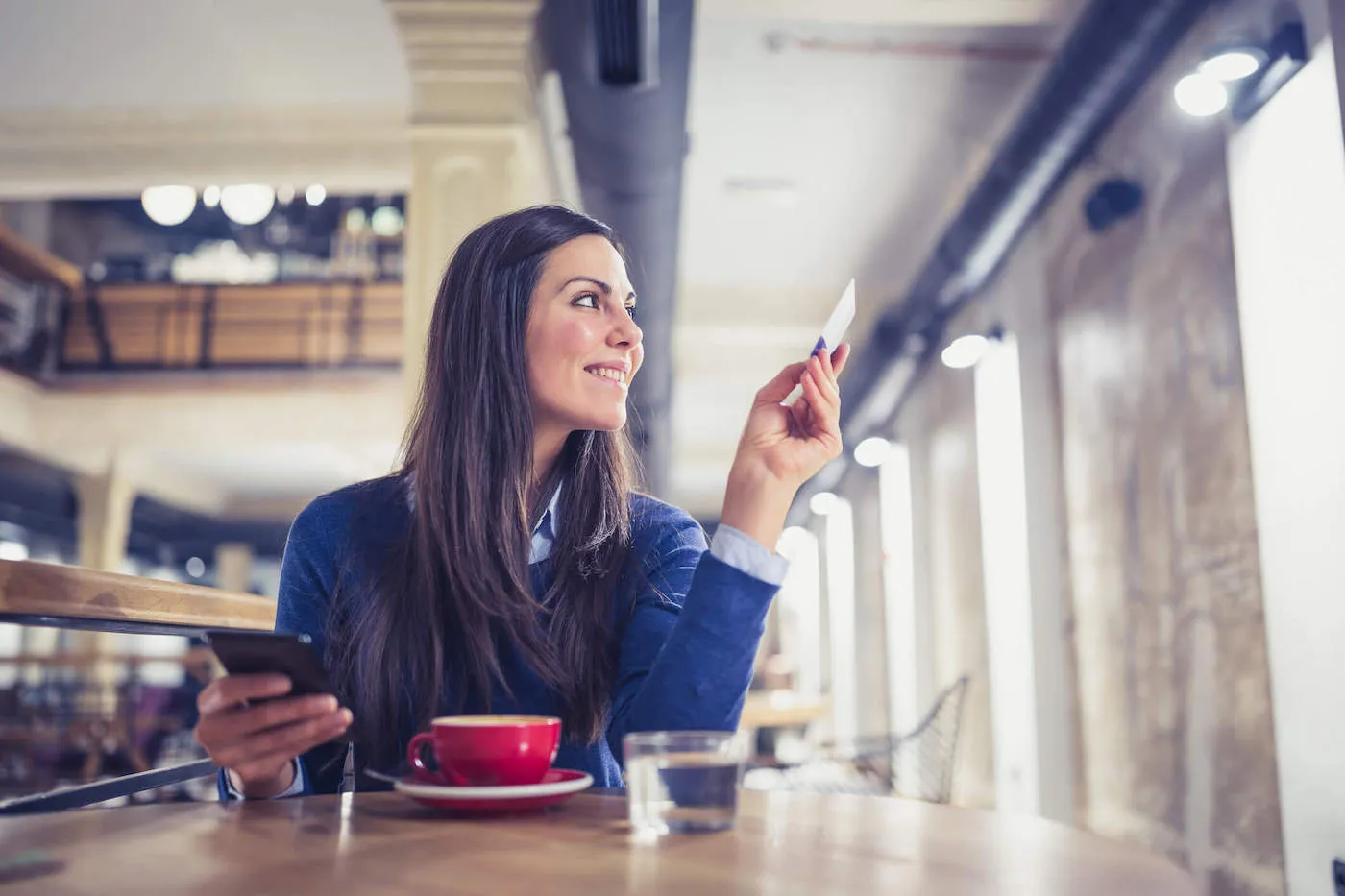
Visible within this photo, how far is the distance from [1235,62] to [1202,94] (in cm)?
11

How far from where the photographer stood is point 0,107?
4.98m

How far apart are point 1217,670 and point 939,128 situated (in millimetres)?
2816

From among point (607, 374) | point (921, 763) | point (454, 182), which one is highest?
point (454, 182)

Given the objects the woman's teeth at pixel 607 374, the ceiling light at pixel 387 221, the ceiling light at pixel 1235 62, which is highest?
the ceiling light at pixel 387 221

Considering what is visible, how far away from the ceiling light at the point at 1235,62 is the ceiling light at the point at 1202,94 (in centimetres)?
3

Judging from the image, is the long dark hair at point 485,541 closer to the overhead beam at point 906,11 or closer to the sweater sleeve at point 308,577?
the sweater sleeve at point 308,577

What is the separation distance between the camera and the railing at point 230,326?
31.0 feet

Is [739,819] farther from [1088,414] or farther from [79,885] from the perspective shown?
[1088,414]

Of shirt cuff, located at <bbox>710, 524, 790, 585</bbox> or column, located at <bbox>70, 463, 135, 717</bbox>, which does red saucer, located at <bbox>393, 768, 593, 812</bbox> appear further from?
column, located at <bbox>70, 463, 135, 717</bbox>

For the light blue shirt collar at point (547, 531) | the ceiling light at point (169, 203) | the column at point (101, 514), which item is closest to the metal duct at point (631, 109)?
the light blue shirt collar at point (547, 531)

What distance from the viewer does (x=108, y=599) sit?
3.22 ft

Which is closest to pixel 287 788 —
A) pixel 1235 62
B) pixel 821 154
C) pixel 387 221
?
pixel 1235 62

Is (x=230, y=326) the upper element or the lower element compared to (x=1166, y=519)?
upper

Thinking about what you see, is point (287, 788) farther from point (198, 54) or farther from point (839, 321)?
point (198, 54)
